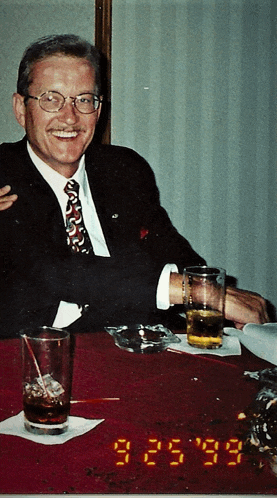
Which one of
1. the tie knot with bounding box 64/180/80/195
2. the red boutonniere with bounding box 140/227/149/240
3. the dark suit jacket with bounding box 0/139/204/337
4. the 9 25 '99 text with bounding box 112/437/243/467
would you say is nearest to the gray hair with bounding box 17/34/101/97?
the dark suit jacket with bounding box 0/139/204/337

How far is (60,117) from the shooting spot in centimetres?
207

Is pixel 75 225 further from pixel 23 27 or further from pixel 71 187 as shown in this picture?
pixel 23 27

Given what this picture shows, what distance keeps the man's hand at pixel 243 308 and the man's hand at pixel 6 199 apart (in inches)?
31.7

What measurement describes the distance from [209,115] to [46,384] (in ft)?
8.00

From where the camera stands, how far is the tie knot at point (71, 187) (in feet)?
6.71

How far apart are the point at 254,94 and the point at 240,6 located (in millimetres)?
471

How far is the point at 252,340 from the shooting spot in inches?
43.5

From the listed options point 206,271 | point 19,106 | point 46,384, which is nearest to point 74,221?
point 19,106

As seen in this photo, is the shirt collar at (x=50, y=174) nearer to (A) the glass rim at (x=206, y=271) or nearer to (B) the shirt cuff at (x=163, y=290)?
(B) the shirt cuff at (x=163, y=290)

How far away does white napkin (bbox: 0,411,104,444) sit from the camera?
70 centimetres

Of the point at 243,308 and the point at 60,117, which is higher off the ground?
the point at 60,117

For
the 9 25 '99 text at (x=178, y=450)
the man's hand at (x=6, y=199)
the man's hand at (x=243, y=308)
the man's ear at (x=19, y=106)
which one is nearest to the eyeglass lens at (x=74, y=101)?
the man's ear at (x=19, y=106)

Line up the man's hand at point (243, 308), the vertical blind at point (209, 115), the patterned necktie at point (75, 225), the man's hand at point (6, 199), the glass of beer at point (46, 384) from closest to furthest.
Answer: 1. the glass of beer at point (46, 384)
2. the man's hand at point (243, 308)
3. the man's hand at point (6, 199)
4. the patterned necktie at point (75, 225)
5. the vertical blind at point (209, 115)

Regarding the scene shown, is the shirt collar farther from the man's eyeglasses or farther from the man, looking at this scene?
the man's eyeglasses
